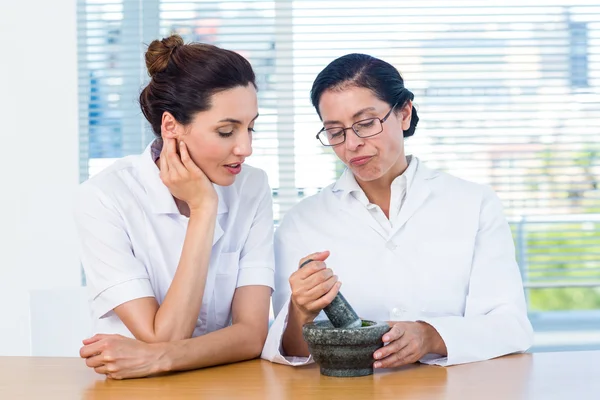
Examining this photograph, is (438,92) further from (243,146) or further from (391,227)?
(243,146)

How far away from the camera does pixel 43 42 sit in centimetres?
434

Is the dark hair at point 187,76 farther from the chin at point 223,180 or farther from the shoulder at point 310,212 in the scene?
the shoulder at point 310,212

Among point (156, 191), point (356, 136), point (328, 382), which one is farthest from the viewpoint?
point (356, 136)

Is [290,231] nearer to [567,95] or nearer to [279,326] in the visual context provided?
[279,326]

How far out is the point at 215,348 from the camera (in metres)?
1.99

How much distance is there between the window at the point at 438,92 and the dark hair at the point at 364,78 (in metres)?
1.96

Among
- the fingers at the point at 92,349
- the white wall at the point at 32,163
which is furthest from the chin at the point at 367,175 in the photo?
the white wall at the point at 32,163

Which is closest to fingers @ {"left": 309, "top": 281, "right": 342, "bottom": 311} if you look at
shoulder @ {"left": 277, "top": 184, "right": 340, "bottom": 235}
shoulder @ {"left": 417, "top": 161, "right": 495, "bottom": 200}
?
shoulder @ {"left": 277, "top": 184, "right": 340, "bottom": 235}

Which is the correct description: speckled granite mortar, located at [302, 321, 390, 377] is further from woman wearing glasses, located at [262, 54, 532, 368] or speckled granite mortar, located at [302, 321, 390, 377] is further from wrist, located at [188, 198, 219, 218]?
wrist, located at [188, 198, 219, 218]

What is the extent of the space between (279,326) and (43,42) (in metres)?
2.84

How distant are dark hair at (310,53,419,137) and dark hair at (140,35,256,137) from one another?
282mm

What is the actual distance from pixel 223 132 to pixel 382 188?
2.11ft

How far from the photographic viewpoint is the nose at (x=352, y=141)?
2348 millimetres

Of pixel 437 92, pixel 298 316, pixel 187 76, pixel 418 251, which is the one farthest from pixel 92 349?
pixel 437 92
